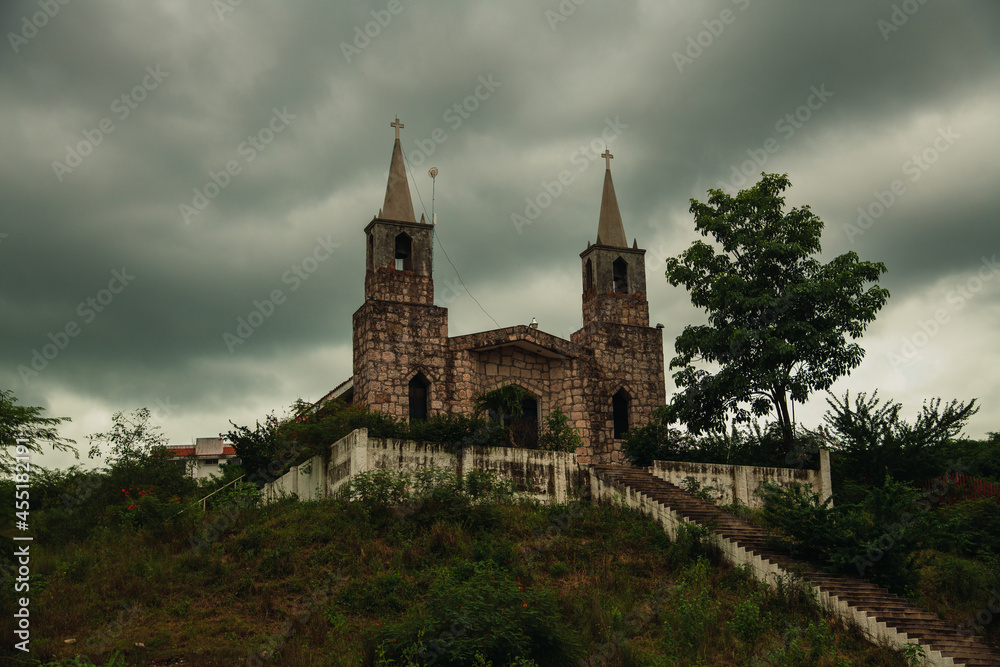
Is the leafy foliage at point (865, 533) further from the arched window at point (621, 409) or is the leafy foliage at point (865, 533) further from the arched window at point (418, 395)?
the arched window at point (418, 395)

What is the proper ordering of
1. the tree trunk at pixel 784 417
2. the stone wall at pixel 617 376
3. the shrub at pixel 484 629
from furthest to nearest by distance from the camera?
the stone wall at pixel 617 376
the tree trunk at pixel 784 417
the shrub at pixel 484 629

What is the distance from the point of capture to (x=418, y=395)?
88.9ft

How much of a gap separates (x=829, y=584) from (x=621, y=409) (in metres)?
13.1

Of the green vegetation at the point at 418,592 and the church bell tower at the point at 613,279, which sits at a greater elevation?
the church bell tower at the point at 613,279

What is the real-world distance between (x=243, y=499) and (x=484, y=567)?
732 centimetres

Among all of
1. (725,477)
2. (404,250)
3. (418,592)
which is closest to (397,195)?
(404,250)

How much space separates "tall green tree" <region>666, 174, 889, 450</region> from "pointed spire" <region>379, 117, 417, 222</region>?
314 inches

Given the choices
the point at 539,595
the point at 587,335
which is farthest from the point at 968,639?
the point at 587,335

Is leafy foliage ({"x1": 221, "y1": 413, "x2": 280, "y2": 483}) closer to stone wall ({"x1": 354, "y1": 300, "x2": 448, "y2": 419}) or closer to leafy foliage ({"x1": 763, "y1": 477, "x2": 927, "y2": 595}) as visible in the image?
stone wall ({"x1": 354, "y1": 300, "x2": 448, "y2": 419})

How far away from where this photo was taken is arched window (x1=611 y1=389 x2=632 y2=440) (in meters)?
29.5

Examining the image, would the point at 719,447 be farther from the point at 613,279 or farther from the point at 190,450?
the point at 190,450

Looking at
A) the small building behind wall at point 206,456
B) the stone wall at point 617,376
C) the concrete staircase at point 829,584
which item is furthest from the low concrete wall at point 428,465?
the small building behind wall at point 206,456

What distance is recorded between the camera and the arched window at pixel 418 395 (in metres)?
27.0

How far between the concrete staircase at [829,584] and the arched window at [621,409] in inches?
267
